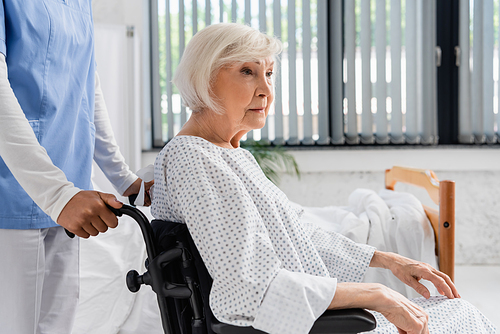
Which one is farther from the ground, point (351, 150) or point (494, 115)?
point (494, 115)

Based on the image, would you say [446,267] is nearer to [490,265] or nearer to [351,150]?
[351,150]

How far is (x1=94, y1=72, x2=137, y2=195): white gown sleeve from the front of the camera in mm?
1166

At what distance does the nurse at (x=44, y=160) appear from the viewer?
2.47ft

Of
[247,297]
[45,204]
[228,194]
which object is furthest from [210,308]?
[45,204]

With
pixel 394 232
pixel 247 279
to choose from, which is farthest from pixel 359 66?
pixel 247 279

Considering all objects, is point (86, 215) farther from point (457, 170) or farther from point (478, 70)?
point (478, 70)

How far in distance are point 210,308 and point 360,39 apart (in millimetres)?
2752

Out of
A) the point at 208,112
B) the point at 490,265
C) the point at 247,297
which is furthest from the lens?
the point at 490,265

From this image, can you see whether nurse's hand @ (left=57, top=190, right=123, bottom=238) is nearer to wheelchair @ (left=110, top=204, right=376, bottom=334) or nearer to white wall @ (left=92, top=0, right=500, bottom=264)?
wheelchair @ (left=110, top=204, right=376, bottom=334)

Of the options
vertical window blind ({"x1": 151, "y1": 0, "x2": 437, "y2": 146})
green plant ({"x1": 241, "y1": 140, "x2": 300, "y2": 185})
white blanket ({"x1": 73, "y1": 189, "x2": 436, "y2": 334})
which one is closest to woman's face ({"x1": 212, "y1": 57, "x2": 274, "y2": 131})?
white blanket ({"x1": 73, "y1": 189, "x2": 436, "y2": 334})

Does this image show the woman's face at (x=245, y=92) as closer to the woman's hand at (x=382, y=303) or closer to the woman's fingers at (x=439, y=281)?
the woman's hand at (x=382, y=303)

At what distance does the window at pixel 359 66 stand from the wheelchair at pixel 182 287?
7.88 ft

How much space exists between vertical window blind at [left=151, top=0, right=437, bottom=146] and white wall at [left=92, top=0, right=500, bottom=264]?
0.34ft

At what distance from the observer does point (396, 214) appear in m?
1.76
